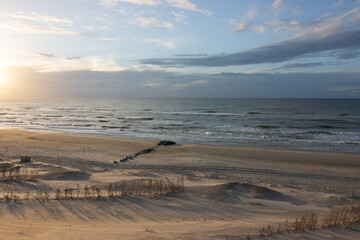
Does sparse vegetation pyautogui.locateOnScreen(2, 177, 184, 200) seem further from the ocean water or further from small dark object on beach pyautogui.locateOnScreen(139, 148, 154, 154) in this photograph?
the ocean water

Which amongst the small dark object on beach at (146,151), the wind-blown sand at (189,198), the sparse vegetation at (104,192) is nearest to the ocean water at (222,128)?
the small dark object on beach at (146,151)

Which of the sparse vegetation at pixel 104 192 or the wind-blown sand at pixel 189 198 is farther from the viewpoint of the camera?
the sparse vegetation at pixel 104 192

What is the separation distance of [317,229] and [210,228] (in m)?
2.33

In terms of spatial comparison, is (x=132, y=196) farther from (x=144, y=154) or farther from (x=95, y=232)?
(x=144, y=154)

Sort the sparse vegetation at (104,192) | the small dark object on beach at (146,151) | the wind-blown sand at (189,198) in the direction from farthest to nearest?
the small dark object on beach at (146,151) < the sparse vegetation at (104,192) < the wind-blown sand at (189,198)

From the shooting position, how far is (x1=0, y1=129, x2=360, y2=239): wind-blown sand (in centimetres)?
549

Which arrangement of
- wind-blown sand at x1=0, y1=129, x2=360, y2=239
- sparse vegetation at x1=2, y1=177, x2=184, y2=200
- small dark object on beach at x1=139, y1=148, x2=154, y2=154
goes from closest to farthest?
wind-blown sand at x1=0, y1=129, x2=360, y2=239
sparse vegetation at x1=2, y1=177, x2=184, y2=200
small dark object on beach at x1=139, y1=148, x2=154, y2=154

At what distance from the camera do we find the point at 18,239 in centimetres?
477

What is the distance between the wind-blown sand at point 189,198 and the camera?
5.49m

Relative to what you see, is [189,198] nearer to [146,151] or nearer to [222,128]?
[146,151]

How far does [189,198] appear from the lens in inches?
311

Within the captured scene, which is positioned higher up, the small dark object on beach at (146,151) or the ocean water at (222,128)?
the ocean water at (222,128)

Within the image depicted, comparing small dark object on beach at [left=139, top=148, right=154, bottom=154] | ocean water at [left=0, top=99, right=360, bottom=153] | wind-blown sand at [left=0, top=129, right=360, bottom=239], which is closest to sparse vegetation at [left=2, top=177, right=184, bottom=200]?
wind-blown sand at [left=0, top=129, right=360, bottom=239]

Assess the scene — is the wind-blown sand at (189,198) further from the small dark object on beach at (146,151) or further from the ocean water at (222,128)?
the ocean water at (222,128)
